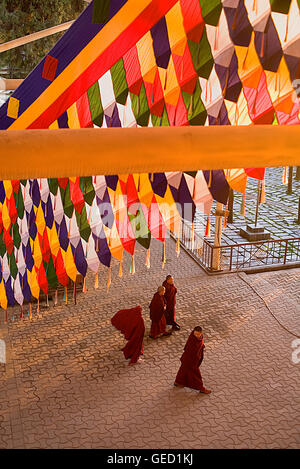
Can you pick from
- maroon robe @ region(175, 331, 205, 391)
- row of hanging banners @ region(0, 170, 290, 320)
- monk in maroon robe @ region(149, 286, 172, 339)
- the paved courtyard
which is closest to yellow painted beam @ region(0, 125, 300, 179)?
row of hanging banners @ region(0, 170, 290, 320)

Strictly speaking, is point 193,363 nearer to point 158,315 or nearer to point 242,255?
point 158,315

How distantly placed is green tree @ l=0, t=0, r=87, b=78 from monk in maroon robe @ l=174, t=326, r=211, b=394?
31.7 feet

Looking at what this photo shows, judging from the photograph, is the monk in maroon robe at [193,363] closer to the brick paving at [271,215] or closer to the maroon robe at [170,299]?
the maroon robe at [170,299]

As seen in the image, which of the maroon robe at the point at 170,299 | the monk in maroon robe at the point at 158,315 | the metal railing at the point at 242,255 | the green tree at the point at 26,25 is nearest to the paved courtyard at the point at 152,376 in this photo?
the monk in maroon robe at the point at 158,315

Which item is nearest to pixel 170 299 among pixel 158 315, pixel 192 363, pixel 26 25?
pixel 158 315

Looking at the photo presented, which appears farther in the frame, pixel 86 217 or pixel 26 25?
Result: pixel 26 25

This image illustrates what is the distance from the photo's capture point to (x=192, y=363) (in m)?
7.97

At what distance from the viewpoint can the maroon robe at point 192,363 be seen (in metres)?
7.88

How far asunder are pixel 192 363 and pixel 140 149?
6409 mm

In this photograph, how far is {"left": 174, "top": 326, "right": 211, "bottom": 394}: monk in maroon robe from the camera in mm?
7852

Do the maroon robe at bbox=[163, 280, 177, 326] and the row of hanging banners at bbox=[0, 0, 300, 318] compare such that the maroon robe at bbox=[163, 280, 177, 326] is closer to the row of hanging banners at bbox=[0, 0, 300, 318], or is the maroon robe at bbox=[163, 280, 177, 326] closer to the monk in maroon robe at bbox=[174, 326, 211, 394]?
the monk in maroon robe at bbox=[174, 326, 211, 394]

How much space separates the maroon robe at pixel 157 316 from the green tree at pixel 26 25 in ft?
26.8

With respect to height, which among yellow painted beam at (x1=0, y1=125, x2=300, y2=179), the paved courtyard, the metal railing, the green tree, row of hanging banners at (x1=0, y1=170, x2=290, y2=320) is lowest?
the paved courtyard

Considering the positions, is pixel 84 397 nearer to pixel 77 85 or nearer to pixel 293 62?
pixel 77 85
